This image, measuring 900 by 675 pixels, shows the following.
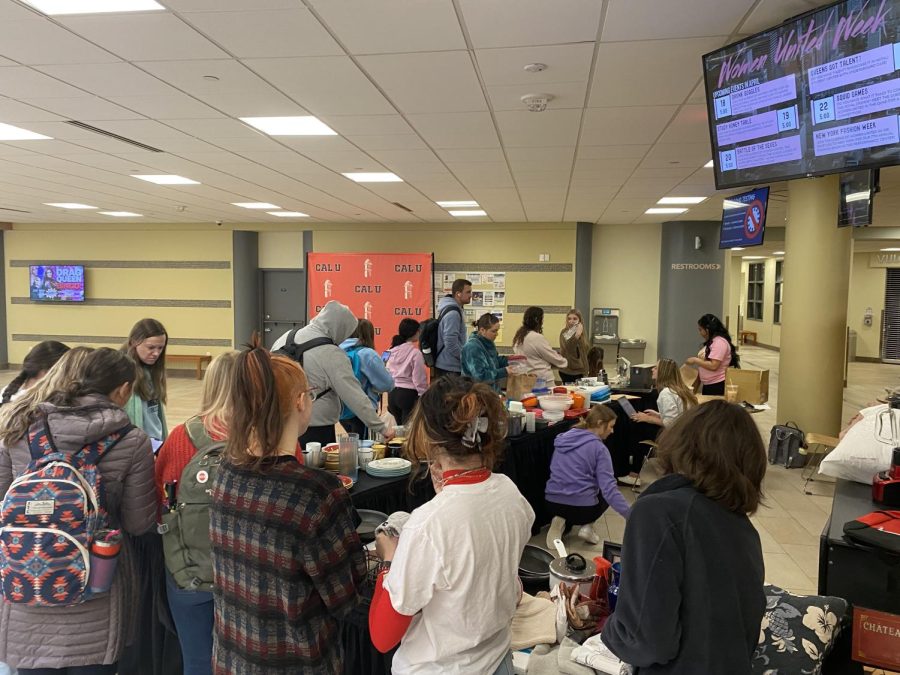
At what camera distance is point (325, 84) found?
12.2ft

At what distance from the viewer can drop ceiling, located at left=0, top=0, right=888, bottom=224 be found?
2834 millimetres

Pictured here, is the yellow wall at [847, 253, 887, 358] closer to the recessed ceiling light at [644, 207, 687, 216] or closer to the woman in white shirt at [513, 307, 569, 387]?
the recessed ceiling light at [644, 207, 687, 216]

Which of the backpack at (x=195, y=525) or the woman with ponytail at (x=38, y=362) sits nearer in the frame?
the backpack at (x=195, y=525)

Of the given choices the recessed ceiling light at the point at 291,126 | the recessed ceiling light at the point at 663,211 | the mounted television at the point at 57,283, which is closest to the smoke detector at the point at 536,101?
the recessed ceiling light at the point at 291,126

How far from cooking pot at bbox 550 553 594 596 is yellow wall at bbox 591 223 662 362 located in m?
9.62

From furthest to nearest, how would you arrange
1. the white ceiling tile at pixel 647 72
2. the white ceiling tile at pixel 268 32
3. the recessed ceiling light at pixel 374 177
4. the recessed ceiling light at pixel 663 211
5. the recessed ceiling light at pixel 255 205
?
the recessed ceiling light at pixel 663 211 → the recessed ceiling light at pixel 255 205 → the recessed ceiling light at pixel 374 177 → the white ceiling tile at pixel 647 72 → the white ceiling tile at pixel 268 32

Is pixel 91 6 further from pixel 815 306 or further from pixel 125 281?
pixel 125 281

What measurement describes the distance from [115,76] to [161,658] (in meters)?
3.37

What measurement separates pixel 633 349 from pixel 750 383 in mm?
4304

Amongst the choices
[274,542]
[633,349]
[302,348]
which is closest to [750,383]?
[633,349]

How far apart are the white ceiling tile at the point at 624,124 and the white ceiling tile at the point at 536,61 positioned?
0.70 meters

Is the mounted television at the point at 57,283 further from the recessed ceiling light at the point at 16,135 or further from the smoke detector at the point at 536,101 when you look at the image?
the smoke detector at the point at 536,101

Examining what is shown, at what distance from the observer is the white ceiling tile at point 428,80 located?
3.31 meters

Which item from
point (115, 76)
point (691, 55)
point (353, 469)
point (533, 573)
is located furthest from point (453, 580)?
point (115, 76)
